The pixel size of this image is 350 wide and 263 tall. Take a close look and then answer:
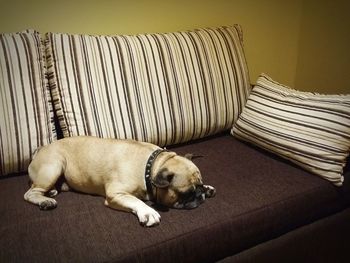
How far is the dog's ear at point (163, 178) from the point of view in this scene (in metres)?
1.29

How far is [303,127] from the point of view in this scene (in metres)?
1.59

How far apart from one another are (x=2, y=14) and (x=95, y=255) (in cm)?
124

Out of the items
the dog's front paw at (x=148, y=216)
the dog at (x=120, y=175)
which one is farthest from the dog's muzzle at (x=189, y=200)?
the dog's front paw at (x=148, y=216)

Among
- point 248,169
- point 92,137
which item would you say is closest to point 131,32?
point 92,137

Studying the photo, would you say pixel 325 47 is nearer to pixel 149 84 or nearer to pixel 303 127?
pixel 303 127

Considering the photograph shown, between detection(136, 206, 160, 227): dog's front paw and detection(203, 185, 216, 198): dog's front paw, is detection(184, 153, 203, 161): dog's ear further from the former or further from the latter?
detection(136, 206, 160, 227): dog's front paw

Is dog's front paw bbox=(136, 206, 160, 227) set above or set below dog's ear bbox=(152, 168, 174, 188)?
below

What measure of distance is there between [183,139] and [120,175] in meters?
0.51

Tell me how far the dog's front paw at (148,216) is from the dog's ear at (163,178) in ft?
0.31

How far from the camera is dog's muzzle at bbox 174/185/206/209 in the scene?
133cm

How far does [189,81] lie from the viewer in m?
1.83

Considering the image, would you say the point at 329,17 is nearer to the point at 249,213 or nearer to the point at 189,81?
the point at 189,81

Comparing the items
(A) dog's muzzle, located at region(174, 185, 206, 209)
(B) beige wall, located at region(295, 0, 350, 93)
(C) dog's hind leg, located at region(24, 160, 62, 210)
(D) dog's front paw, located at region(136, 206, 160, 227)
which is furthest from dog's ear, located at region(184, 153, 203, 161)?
(B) beige wall, located at region(295, 0, 350, 93)

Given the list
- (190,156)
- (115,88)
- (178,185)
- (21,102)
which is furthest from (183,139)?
(21,102)
